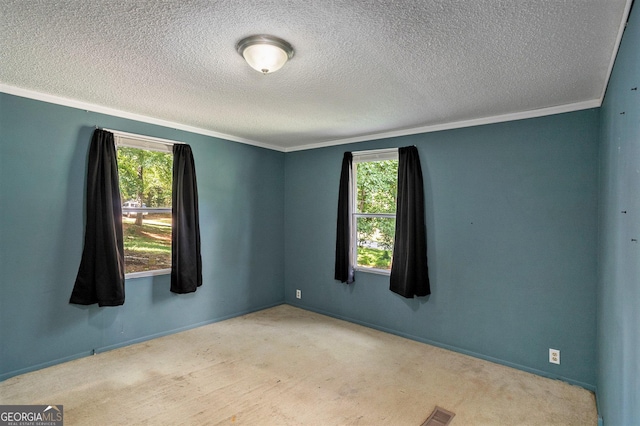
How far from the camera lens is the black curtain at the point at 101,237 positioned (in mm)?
3154

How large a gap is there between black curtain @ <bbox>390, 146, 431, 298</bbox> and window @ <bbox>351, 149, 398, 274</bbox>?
258 mm

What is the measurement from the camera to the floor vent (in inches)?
90.0

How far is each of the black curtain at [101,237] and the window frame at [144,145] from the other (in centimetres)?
15

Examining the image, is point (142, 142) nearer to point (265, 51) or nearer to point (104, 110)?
point (104, 110)

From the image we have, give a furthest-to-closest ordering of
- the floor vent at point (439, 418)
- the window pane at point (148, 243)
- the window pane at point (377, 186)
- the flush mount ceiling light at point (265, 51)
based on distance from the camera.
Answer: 1. the window pane at point (377, 186)
2. the window pane at point (148, 243)
3. the floor vent at point (439, 418)
4. the flush mount ceiling light at point (265, 51)

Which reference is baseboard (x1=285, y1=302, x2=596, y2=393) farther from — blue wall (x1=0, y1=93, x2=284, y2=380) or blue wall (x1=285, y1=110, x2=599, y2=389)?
blue wall (x1=0, y1=93, x2=284, y2=380)

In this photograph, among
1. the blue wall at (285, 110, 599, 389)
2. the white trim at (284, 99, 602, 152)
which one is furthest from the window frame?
the blue wall at (285, 110, 599, 389)

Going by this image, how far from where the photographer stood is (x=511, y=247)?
10.5 ft

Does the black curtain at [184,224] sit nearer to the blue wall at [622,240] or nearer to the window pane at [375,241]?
the window pane at [375,241]

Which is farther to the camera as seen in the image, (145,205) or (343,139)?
(343,139)

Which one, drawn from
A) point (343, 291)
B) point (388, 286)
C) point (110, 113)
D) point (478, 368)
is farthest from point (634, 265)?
point (110, 113)

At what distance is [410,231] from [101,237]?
311 cm

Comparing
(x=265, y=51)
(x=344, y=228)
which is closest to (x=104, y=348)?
(x=344, y=228)

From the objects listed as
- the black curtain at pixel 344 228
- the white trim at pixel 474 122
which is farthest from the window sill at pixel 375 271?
the white trim at pixel 474 122
